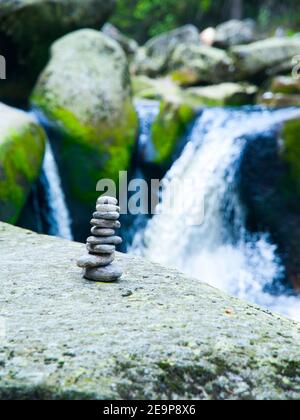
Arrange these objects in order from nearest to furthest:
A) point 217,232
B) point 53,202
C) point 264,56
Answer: point 53,202 → point 217,232 → point 264,56

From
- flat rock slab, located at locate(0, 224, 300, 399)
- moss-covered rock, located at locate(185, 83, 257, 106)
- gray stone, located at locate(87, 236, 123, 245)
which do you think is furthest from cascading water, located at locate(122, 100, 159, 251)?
flat rock slab, located at locate(0, 224, 300, 399)

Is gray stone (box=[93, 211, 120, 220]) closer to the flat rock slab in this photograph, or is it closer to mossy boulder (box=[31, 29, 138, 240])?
the flat rock slab

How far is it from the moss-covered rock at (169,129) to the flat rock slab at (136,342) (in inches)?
251

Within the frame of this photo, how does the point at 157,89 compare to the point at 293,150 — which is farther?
the point at 157,89

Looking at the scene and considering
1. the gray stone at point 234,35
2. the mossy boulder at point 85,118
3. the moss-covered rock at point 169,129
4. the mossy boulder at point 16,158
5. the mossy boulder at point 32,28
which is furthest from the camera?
the gray stone at point 234,35

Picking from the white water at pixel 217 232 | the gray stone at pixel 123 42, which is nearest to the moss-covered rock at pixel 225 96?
the white water at pixel 217 232

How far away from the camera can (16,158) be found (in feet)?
21.2

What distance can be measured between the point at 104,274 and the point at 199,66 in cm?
1301

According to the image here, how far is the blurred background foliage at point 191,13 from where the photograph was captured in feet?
80.7

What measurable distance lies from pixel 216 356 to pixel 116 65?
8427 mm

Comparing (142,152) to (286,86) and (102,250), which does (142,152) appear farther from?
(102,250)

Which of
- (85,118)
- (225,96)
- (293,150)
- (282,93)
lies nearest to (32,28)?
(85,118)

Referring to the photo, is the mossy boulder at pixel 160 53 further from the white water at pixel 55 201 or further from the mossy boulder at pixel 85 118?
the white water at pixel 55 201
